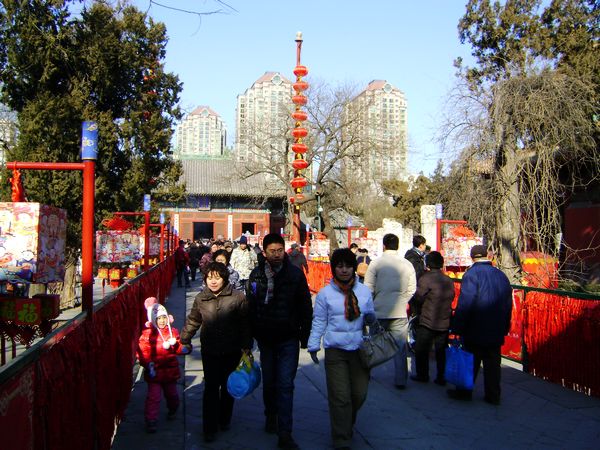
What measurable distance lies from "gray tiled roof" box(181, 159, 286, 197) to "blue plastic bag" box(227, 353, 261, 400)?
31.7 m

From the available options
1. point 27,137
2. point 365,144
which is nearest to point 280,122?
point 365,144

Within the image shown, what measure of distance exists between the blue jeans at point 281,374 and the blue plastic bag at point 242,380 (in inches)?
6.0

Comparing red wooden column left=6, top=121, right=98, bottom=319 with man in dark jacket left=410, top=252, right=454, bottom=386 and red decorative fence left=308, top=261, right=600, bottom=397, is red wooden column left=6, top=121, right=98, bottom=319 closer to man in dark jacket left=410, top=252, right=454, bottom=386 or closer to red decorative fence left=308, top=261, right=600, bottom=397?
man in dark jacket left=410, top=252, right=454, bottom=386

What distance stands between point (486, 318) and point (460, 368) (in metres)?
0.58

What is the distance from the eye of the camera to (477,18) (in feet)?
38.3

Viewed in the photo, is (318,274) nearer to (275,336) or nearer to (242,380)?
(275,336)

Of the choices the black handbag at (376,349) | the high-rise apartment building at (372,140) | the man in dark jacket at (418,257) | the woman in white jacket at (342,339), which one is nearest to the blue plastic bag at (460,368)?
the black handbag at (376,349)

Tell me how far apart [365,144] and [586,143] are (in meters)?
25.6

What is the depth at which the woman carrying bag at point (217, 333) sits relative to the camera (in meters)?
4.93

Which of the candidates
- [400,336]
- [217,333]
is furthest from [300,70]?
[217,333]

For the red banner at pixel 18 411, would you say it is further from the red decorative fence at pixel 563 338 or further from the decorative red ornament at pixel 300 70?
the decorative red ornament at pixel 300 70

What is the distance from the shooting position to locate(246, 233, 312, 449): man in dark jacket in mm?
4820

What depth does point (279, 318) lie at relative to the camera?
15.9 ft

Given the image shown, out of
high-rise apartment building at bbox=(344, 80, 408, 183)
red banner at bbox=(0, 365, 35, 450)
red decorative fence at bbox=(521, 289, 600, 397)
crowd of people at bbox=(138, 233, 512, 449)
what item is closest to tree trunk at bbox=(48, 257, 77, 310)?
crowd of people at bbox=(138, 233, 512, 449)
